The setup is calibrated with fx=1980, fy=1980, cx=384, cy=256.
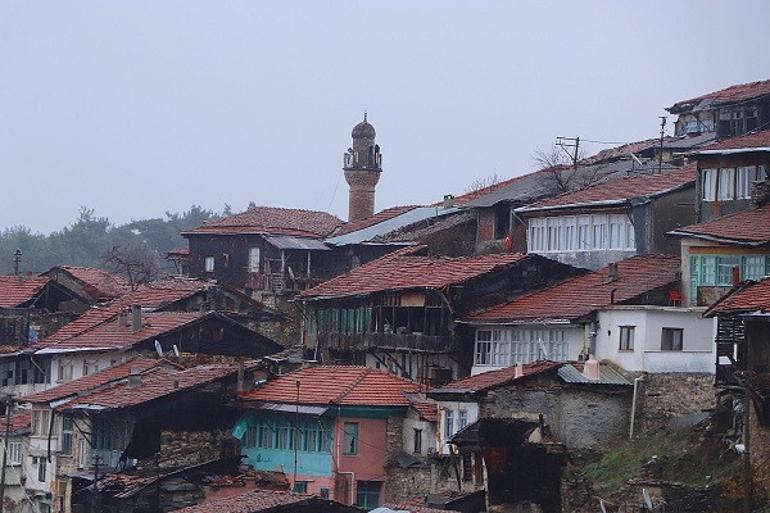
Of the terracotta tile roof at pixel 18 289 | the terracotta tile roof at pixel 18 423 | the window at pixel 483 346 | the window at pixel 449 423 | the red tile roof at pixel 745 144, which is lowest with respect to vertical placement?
the terracotta tile roof at pixel 18 423

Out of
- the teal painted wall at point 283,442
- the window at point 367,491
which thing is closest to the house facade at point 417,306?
the teal painted wall at point 283,442

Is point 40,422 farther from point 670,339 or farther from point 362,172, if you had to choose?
point 362,172

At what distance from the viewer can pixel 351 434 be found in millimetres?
54000

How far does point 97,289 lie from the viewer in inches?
3241

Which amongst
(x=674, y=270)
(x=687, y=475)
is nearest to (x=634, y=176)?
(x=674, y=270)

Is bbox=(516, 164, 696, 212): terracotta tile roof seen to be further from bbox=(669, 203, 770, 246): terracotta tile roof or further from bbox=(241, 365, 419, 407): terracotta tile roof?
bbox=(241, 365, 419, 407): terracotta tile roof

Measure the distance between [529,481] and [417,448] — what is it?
718cm

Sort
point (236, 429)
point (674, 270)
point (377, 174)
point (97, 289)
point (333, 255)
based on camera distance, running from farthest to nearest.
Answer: point (377, 174) → point (97, 289) → point (333, 255) → point (236, 429) → point (674, 270)

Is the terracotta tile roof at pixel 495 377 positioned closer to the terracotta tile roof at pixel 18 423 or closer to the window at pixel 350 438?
the window at pixel 350 438

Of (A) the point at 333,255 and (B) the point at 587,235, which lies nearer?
(B) the point at 587,235

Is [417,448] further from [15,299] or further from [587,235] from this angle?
[15,299]

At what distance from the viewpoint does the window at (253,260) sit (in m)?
79.7

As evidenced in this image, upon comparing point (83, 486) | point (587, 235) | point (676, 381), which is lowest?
point (83, 486)

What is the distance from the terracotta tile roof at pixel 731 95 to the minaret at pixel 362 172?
15204 millimetres
